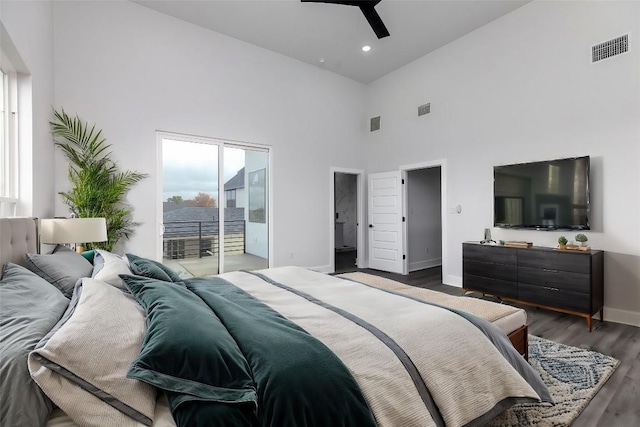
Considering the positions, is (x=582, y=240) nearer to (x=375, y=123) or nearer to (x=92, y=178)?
(x=375, y=123)

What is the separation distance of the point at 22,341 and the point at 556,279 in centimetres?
427

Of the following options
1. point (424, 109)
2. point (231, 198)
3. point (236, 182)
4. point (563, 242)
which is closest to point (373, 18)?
point (424, 109)

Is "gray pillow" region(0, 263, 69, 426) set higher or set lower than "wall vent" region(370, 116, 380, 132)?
lower

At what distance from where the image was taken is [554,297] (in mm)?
3348

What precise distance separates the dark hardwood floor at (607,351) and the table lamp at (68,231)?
3750 millimetres

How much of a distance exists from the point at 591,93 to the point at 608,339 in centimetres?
269

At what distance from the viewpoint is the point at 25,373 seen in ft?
2.75

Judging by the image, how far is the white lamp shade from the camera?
2541 millimetres

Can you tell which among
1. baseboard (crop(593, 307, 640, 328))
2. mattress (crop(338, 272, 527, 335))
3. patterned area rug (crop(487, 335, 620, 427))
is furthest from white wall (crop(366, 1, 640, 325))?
mattress (crop(338, 272, 527, 335))

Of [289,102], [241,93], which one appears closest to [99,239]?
[241,93]

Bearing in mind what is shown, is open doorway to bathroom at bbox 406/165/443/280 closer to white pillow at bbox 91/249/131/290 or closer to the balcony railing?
the balcony railing

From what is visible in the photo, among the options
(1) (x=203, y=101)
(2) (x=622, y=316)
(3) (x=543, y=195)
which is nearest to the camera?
(2) (x=622, y=316)

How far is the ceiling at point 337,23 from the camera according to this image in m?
4.09

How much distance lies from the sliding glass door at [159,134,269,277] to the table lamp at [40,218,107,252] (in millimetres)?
1614
